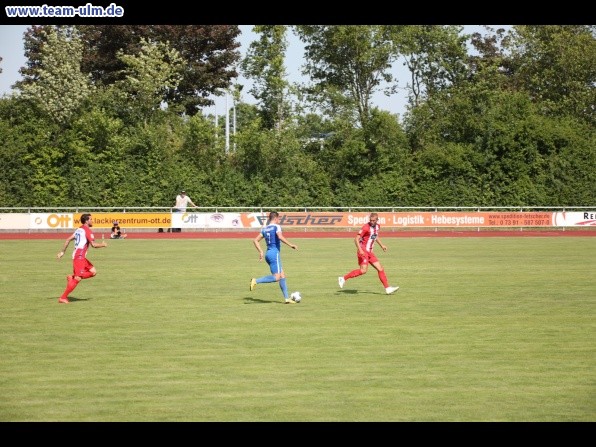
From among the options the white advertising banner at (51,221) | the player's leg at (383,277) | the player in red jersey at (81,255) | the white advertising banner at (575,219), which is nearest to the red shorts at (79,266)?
the player in red jersey at (81,255)

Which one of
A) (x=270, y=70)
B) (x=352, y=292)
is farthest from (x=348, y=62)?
(x=352, y=292)

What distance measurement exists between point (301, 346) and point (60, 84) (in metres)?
49.3

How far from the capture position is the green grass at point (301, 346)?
1080cm

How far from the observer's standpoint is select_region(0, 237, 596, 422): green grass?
1080 centimetres

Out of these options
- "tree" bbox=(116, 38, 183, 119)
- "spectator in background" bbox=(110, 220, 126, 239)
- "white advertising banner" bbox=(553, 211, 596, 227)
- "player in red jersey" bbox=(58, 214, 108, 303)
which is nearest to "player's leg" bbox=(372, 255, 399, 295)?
"player in red jersey" bbox=(58, 214, 108, 303)

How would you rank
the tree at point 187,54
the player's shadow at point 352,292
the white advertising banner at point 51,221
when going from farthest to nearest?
the tree at point 187,54 → the white advertising banner at point 51,221 → the player's shadow at point 352,292

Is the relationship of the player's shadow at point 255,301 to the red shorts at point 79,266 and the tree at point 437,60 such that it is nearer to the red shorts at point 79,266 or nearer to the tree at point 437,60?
the red shorts at point 79,266

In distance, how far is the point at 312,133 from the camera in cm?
6425

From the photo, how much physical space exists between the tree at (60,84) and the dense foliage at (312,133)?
9 centimetres

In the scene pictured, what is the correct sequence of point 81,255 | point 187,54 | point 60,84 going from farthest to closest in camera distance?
point 187,54 < point 60,84 < point 81,255

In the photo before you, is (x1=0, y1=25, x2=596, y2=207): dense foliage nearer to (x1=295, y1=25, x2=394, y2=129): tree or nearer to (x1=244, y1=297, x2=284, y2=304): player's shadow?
(x1=295, y1=25, x2=394, y2=129): tree

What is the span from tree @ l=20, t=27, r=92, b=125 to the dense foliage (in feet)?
0.31

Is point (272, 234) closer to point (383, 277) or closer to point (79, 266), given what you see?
point (383, 277)
